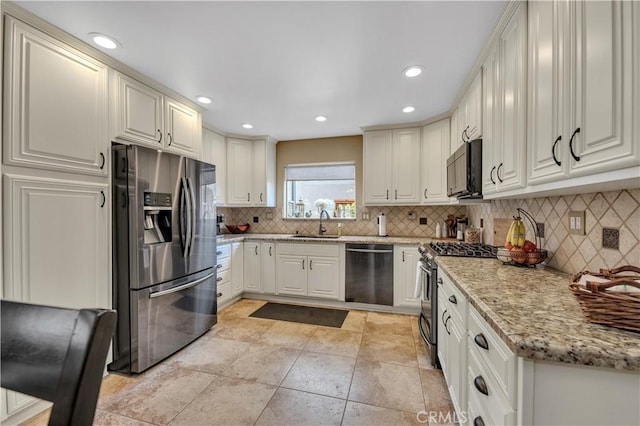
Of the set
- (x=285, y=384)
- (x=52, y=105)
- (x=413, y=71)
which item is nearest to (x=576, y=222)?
(x=413, y=71)

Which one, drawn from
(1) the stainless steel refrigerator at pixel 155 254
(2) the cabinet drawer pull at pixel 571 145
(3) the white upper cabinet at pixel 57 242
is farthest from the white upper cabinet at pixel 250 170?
(2) the cabinet drawer pull at pixel 571 145

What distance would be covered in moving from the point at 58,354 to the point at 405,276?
3.11 m

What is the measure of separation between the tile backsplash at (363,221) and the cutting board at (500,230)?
1.22 meters

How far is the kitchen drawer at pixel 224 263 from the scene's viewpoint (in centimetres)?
326

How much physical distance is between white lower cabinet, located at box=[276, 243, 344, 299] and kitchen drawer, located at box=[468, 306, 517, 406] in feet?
7.50

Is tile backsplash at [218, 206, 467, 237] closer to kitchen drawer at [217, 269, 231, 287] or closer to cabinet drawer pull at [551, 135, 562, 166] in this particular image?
kitchen drawer at [217, 269, 231, 287]

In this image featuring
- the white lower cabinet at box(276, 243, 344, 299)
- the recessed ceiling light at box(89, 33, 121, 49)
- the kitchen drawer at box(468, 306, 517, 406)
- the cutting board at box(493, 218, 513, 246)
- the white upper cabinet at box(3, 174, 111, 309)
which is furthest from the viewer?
the white lower cabinet at box(276, 243, 344, 299)

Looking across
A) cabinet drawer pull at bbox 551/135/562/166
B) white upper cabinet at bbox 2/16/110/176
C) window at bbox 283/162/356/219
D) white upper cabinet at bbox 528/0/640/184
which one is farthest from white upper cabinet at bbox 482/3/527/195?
white upper cabinet at bbox 2/16/110/176

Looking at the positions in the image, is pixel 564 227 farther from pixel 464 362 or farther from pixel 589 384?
pixel 589 384

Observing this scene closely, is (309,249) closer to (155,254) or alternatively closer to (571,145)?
(155,254)

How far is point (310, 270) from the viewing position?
11.6 feet

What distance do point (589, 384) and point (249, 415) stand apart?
1685 millimetres

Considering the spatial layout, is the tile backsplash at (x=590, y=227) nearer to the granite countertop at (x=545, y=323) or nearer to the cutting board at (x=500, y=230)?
the granite countertop at (x=545, y=323)

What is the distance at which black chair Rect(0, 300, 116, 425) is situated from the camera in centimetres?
56
